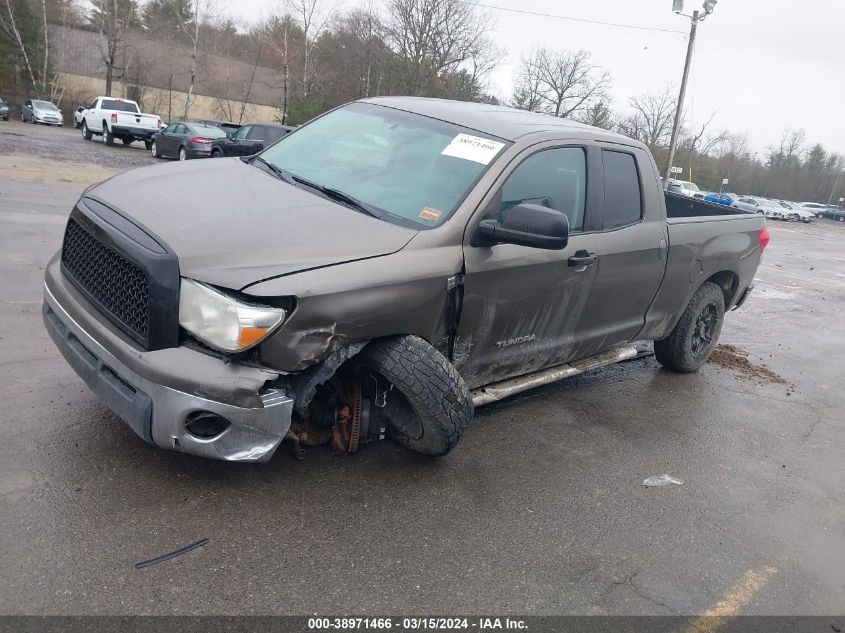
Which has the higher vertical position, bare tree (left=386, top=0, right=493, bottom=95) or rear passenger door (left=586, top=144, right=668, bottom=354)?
bare tree (left=386, top=0, right=493, bottom=95)

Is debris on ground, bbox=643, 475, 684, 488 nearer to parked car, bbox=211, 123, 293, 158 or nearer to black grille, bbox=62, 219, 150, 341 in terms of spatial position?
black grille, bbox=62, 219, 150, 341

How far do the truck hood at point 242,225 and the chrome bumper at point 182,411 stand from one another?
0.41 meters

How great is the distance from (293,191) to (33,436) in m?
1.81

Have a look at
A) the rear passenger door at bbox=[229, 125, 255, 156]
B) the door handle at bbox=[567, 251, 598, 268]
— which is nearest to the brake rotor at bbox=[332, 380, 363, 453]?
the door handle at bbox=[567, 251, 598, 268]

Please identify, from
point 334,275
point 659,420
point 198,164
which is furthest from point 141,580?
point 659,420

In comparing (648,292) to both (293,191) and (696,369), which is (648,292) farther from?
(293,191)

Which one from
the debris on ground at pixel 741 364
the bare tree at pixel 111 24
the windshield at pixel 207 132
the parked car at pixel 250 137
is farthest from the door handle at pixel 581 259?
the bare tree at pixel 111 24

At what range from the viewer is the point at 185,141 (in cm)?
2108

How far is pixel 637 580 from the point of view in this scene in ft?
9.80

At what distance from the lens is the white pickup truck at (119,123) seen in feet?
85.9

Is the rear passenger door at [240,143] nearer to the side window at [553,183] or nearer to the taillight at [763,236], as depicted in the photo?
the taillight at [763,236]

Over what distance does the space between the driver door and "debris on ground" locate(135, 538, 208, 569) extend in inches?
60.1

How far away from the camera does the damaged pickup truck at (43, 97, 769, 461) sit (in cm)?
277

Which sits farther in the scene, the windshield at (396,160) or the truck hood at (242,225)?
the windshield at (396,160)
